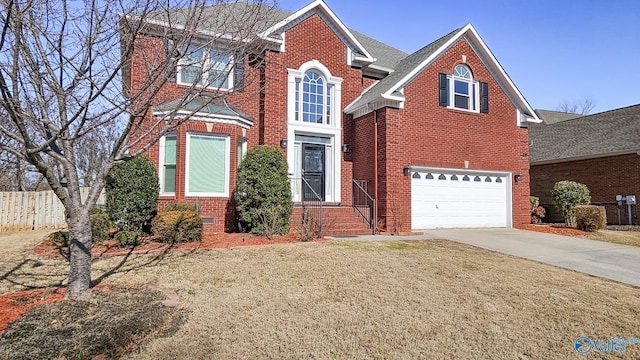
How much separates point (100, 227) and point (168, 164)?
3.00 m

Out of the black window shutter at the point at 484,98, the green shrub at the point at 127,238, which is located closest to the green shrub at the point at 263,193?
the green shrub at the point at 127,238

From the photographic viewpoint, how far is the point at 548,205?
1958 centimetres

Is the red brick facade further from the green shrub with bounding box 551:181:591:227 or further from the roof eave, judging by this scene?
the green shrub with bounding box 551:181:591:227

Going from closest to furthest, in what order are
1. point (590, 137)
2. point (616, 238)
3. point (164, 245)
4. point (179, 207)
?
point (164, 245) → point (179, 207) → point (616, 238) → point (590, 137)

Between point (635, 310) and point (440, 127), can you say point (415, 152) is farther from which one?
point (635, 310)

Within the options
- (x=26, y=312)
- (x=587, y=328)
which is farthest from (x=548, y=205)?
(x=26, y=312)

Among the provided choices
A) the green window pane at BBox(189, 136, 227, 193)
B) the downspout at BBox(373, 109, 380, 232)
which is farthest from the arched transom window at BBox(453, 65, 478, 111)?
the green window pane at BBox(189, 136, 227, 193)

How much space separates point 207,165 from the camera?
11109 millimetres

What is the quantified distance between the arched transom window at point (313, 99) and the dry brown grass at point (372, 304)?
21.3 ft

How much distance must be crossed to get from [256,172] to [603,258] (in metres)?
8.46

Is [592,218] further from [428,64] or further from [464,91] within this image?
[428,64]

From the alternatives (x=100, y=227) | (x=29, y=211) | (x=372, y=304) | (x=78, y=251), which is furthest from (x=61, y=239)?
(x=372, y=304)

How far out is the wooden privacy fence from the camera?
45.4 ft

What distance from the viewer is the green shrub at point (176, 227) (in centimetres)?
867
